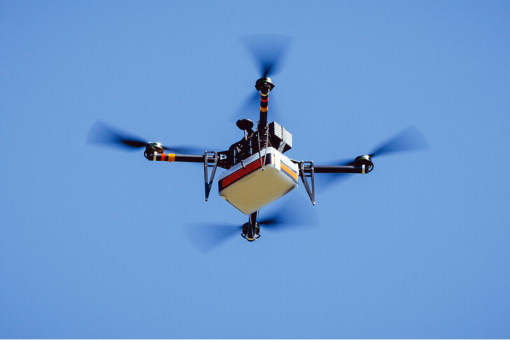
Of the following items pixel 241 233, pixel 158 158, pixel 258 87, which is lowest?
pixel 241 233

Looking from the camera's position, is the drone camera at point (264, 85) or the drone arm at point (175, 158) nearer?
the drone camera at point (264, 85)

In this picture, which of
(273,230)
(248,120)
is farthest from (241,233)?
(248,120)

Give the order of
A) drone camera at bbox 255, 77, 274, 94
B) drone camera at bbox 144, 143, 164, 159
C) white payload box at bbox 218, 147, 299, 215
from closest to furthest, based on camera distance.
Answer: white payload box at bbox 218, 147, 299, 215 < drone camera at bbox 255, 77, 274, 94 < drone camera at bbox 144, 143, 164, 159

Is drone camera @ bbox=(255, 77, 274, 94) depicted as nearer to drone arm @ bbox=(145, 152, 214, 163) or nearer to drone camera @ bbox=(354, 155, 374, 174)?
drone arm @ bbox=(145, 152, 214, 163)

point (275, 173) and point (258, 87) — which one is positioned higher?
point (258, 87)

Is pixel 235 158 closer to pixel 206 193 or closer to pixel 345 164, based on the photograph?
pixel 206 193

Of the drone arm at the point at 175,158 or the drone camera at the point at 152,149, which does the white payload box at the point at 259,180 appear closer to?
the drone arm at the point at 175,158

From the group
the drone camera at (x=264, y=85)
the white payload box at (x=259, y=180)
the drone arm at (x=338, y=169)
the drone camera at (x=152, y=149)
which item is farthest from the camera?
the drone arm at (x=338, y=169)

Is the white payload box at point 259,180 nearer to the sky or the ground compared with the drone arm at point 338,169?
nearer to the ground
